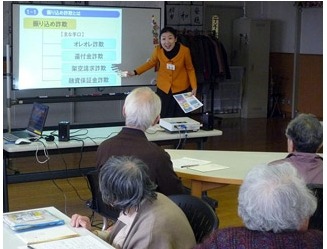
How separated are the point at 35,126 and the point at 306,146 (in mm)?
2372

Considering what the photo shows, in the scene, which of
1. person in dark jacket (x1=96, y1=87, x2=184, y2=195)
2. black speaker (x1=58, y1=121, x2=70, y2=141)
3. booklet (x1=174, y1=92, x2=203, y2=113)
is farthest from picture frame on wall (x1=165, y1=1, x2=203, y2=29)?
person in dark jacket (x1=96, y1=87, x2=184, y2=195)

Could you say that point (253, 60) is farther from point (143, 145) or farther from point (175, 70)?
point (143, 145)

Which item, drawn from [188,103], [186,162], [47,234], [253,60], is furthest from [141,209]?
[253,60]

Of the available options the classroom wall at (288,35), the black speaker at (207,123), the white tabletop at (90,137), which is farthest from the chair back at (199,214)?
the classroom wall at (288,35)

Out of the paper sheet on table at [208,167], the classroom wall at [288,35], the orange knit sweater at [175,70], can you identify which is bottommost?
the paper sheet on table at [208,167]

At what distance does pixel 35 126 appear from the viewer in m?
4.85

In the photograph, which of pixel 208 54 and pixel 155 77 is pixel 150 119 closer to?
pixel 155 77

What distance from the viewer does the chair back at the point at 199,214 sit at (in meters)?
2.67

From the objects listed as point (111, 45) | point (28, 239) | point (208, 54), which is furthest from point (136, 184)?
point (208, 54)

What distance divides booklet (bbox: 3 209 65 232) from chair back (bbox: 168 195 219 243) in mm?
557

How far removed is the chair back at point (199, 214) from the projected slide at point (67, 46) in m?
3.62

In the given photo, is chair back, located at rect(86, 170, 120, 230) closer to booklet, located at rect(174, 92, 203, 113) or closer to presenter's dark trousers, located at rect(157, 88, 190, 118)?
booklet, located at rect(174, 92, 203, 113)

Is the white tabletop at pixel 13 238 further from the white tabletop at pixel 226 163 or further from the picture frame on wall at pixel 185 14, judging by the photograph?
the picture frame on wall at pixel 185 14

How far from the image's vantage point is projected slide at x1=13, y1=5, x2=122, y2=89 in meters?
5.95
